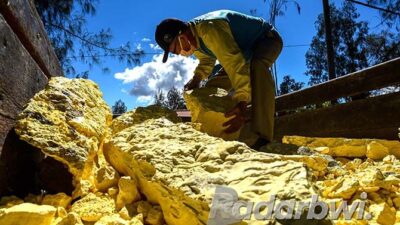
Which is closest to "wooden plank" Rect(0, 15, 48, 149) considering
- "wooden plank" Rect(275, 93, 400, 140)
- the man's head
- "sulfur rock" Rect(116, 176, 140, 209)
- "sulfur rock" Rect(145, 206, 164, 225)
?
"sulfur rock" Rect(116, 176, 140, 209)

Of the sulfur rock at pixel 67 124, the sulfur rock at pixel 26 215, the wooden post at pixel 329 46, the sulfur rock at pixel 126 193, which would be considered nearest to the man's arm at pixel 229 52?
the sulfur rock at pixel 67 124

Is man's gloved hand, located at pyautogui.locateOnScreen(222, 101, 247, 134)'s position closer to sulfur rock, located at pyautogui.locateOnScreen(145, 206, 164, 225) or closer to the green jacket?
the green jacket

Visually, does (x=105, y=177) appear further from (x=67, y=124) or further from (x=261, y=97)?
(x=261, y=97)

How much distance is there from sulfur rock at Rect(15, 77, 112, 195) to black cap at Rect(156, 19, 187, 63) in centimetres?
54

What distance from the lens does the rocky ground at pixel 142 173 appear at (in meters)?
1.15

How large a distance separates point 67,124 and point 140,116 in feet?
1.42

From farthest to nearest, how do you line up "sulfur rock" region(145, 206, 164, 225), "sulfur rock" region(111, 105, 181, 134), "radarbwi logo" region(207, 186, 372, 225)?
"sulfur rock" region(111, 105, 181, 134) → "sulfur rock" region(145, 206, 164, 225) → "radarbwi logo" region(207, 186, 372, 225)

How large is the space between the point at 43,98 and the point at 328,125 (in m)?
2.33

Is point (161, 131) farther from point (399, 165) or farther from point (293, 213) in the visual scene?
point (399, 165)

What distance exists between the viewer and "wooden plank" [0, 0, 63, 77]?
5.25 ft

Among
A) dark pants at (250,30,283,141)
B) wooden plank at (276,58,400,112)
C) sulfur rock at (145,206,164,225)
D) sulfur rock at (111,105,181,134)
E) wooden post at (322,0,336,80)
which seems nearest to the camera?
sulfur rock at (145,206,164,225)

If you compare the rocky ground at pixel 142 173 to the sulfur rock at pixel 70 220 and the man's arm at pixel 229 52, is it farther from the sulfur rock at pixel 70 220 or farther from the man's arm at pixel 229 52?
the man's arm at pixel 229 52

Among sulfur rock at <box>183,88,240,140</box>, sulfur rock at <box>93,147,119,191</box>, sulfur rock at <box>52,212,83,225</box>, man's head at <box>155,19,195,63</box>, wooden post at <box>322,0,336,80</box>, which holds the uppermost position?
wooden post at <box>322,0,336,80</box>

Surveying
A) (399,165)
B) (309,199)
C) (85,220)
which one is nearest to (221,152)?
(309,199)
